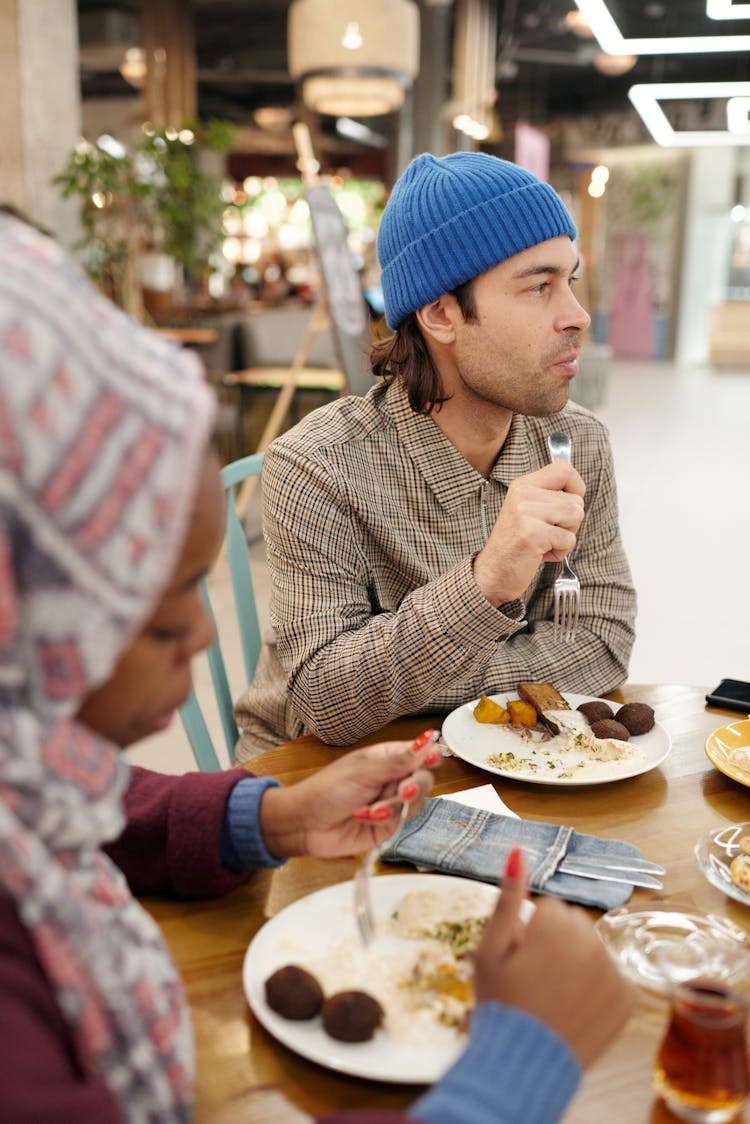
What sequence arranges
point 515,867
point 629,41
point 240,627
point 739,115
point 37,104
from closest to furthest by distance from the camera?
point 515,867
point 240,627
point 37,104
point 629,41
point 739,115

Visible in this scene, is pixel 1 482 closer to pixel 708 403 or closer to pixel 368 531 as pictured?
pixel 368 531

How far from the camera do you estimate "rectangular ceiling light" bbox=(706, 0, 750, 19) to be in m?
4.41

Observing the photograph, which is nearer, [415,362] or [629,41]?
[415,362]

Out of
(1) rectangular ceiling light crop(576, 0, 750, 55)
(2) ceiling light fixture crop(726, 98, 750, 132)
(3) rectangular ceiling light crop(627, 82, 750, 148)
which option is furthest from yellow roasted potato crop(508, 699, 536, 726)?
(2) ceiling light fixture crop(726, 98, 750, 132)

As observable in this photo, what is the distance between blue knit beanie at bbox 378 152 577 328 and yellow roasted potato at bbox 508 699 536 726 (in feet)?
2.53

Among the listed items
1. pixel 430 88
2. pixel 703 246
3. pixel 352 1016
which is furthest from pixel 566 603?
pixel 703 246

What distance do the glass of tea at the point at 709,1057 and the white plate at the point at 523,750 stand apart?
1.75 ft

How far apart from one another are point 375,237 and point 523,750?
451 centimetres

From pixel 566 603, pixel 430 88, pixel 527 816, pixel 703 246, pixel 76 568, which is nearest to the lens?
pixel 76 568

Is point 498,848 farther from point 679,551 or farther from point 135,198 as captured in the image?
point 135,198

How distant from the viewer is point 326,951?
3.16 ft

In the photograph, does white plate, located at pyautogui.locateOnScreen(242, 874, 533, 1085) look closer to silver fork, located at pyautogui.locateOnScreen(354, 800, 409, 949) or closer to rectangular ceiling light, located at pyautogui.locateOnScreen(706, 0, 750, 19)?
silver fork, located at pyautogui.locateOnScreen(354, 800, 409, 949)

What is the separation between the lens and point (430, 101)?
11.6 meters

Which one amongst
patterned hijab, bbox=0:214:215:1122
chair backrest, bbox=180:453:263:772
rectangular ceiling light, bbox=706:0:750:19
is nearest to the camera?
patterned hijab, bbox=0:214:215:1122
